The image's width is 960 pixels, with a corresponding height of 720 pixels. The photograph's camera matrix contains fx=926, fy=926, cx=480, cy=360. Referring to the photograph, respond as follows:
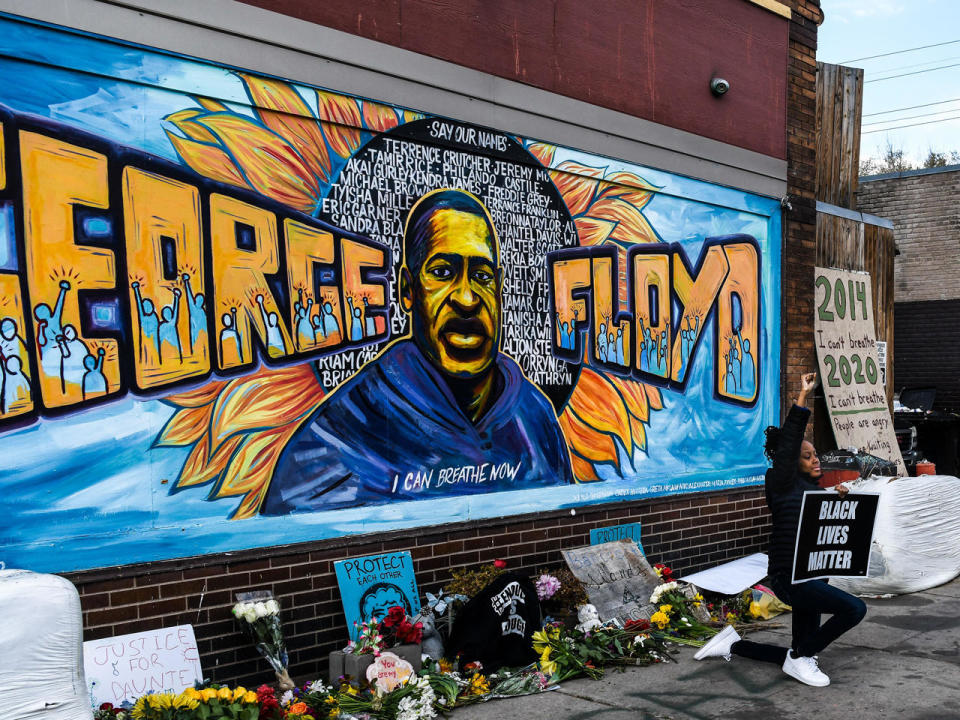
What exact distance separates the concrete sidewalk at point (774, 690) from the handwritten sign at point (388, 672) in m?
0.37

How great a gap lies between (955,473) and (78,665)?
15.4 m

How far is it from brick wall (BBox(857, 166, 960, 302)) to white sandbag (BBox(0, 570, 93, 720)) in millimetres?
18642

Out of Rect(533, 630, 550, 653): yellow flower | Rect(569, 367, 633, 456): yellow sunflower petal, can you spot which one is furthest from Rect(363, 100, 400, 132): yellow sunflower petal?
Rect(533, 630, 550, 653): yellow flower

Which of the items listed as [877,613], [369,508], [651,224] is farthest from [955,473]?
[369,508]

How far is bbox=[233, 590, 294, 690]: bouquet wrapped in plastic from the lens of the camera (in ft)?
17.6

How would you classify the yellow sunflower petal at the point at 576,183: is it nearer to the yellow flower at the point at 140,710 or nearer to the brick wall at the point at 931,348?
the yellow flower at the point at 140,710

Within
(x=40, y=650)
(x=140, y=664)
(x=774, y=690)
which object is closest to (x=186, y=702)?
(x=140, y=664)

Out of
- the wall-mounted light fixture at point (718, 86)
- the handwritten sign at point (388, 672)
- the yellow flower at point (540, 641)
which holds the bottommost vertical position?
the yellow flower at point (540, 641)

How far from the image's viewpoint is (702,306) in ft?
30.2

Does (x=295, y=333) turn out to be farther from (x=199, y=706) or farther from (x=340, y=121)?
(x=199, y=706)

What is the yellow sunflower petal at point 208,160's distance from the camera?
548cm

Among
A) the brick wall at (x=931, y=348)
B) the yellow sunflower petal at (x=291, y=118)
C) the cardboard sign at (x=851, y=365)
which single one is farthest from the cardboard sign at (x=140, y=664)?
the brick wall at (x=931, y=348)

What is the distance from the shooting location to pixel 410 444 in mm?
6641

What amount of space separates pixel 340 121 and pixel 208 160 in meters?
1.05
